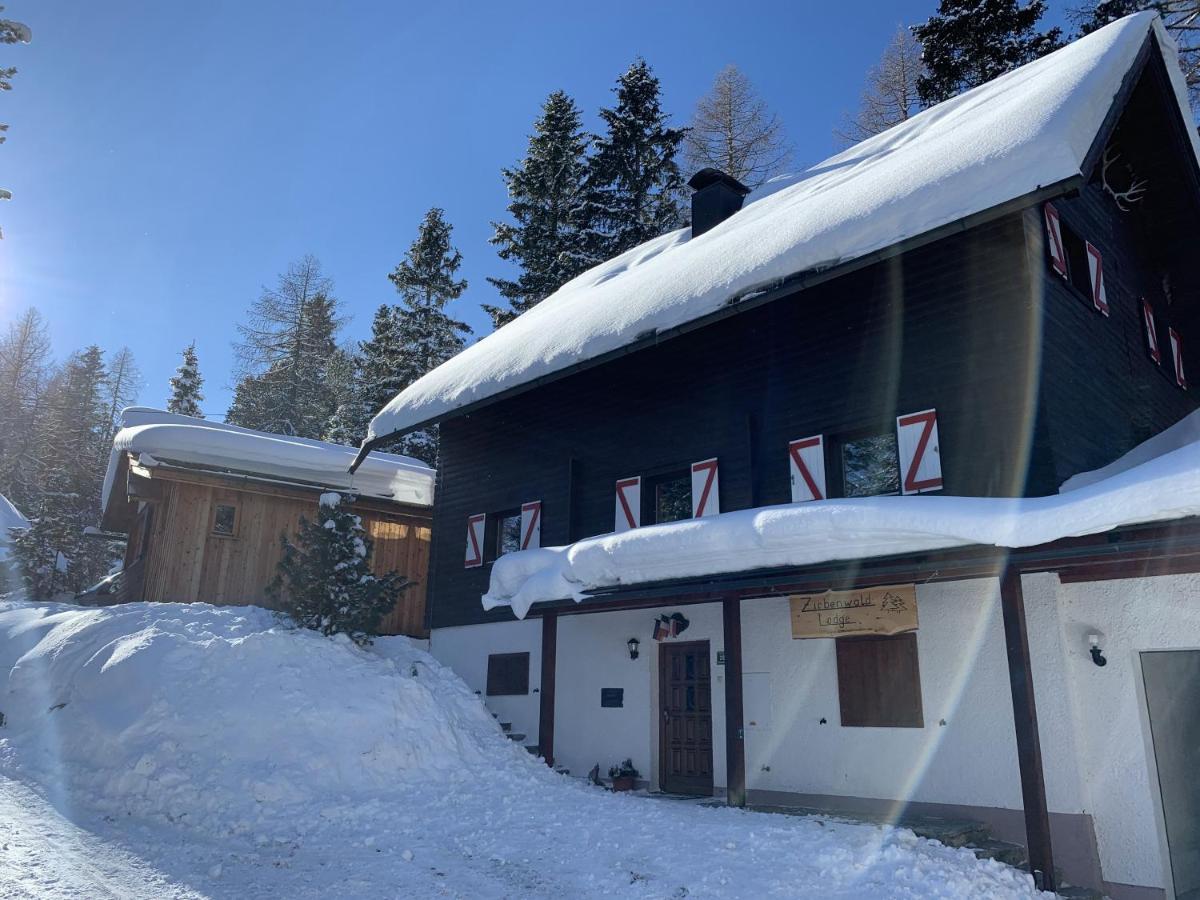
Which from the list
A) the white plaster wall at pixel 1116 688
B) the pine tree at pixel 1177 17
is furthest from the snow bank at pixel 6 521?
the pine tree at pixel 1177 17

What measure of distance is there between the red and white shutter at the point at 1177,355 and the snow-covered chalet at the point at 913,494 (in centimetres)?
7

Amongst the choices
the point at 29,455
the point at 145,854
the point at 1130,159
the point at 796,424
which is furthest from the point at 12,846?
the point at 29,455

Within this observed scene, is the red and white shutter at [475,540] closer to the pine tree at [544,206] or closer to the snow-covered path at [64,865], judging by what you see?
the snow-covered path at [64,865]

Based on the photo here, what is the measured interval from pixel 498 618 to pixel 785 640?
5586 mm

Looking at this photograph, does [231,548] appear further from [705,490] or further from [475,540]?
[705,490]

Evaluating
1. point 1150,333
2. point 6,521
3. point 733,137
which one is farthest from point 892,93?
point 6,521

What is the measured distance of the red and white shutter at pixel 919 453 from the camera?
971 cm

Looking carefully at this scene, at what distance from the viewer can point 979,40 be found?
2102 cm

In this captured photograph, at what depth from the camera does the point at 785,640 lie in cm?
1071

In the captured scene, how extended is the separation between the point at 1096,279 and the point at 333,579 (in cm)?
1122

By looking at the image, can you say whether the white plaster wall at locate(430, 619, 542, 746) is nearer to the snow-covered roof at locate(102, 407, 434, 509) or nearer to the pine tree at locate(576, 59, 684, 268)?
the snow-covered roof at locate(102, 407, 434, 509)

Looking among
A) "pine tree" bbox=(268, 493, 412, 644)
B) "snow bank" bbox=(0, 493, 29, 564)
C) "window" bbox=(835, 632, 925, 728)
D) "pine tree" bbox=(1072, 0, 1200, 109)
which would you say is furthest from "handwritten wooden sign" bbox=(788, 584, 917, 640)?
"snow bank" bbox=(0, 493, 29, 564)

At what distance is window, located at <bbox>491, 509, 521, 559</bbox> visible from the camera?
15359 millimetres

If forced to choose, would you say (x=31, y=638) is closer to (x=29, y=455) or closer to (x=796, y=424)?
(x=796, y=424)
